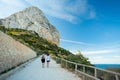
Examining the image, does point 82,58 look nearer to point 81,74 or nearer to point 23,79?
point 81,74

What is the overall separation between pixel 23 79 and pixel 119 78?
7471 mm

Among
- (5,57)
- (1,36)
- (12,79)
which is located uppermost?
(1,36)

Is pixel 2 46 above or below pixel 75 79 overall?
above

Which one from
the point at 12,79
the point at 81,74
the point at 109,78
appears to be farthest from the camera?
the point at 81,74

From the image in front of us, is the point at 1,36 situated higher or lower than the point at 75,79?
higher

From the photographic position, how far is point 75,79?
16.3 metres

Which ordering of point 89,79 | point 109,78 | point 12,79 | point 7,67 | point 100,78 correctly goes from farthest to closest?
point 7,67, point 12,79, point 89,79, point 100,78, point 109,78

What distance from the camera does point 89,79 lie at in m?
15.1

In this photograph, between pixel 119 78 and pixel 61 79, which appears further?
pixel 61 79

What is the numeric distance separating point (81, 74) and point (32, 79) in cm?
355

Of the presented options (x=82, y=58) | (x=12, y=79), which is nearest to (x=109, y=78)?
(x=12, y=79)

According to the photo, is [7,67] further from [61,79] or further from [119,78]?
[119,78]

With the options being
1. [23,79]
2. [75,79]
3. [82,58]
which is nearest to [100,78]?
[75,79]

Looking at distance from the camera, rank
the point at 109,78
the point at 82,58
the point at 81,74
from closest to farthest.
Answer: the point at 109,78
the point at 81,74
the point at 82,58
